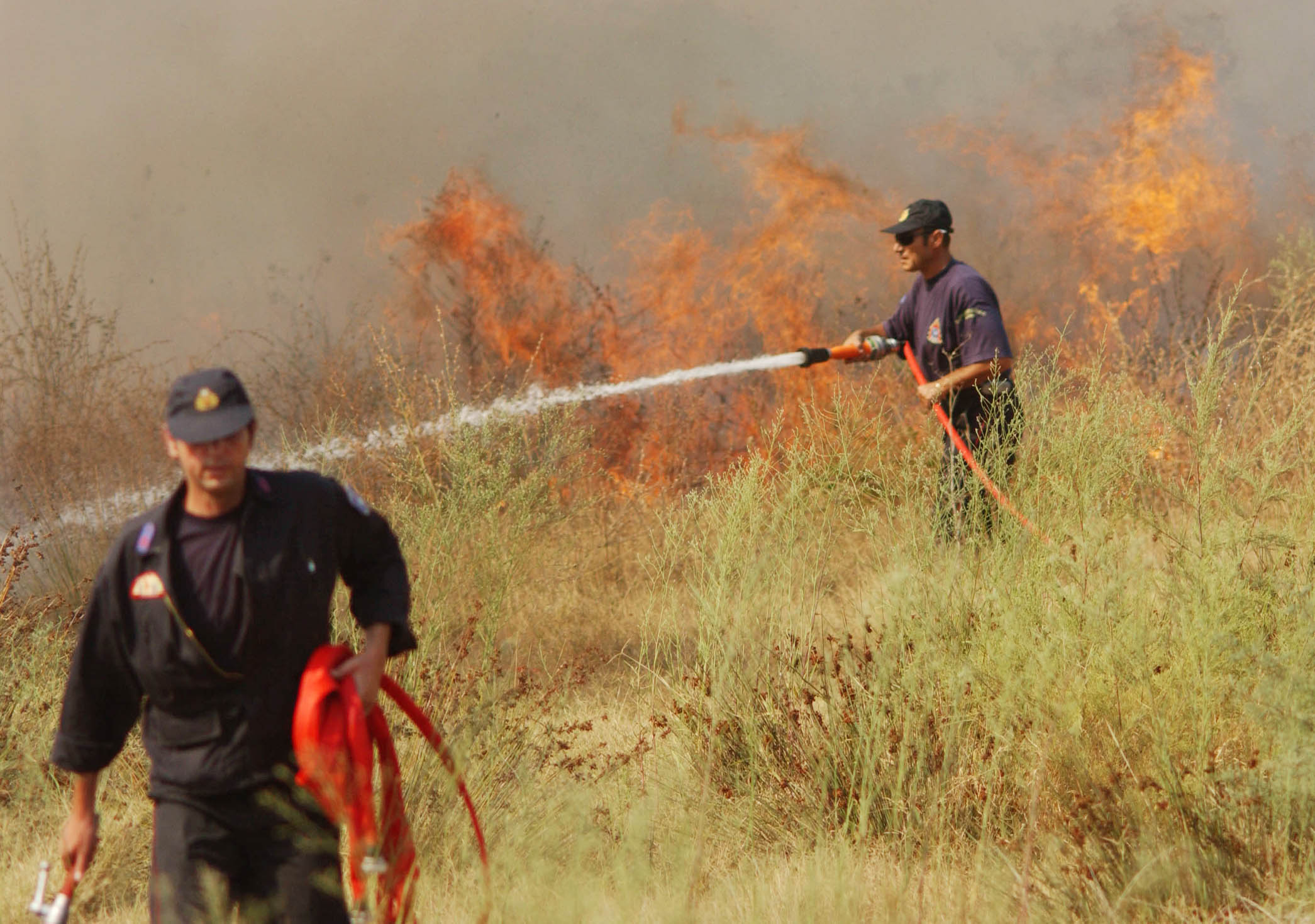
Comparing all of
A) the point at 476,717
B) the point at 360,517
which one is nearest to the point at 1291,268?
the point at 476,717

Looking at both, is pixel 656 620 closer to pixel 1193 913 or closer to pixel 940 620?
pixel 940 620

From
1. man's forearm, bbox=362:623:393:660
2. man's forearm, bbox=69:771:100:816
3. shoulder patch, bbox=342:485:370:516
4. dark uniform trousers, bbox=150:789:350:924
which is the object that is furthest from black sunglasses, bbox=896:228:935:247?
man's forearm, bbox=69:771:100:816

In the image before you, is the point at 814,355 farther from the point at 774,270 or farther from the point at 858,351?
the point at 774,270

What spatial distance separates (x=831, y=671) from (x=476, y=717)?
1.15 meters

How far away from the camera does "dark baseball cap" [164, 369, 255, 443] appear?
2.12 metres

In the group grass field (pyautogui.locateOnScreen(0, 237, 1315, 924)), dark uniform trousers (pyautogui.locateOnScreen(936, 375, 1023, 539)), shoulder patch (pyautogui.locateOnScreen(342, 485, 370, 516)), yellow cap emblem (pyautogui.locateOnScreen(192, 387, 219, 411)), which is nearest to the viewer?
yellow cap emblem (pyautogui.locateOnScreen(192, 387, 219, 411))

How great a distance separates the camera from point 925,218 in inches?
208

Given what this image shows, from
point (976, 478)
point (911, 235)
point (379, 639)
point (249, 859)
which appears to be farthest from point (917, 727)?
point (911, 235)

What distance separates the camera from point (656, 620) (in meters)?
5.83

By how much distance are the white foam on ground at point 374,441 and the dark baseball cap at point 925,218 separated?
2.44 ft

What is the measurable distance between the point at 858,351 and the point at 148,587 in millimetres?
3848

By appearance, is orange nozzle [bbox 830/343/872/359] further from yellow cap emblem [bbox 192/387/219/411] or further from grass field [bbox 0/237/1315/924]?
yellow cap emblem [bbox 192/387/219/411]

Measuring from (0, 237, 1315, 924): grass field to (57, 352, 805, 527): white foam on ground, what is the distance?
1178mm

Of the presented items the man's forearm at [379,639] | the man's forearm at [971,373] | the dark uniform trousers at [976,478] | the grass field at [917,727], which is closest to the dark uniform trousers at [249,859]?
the man's forearm at [379,639]
